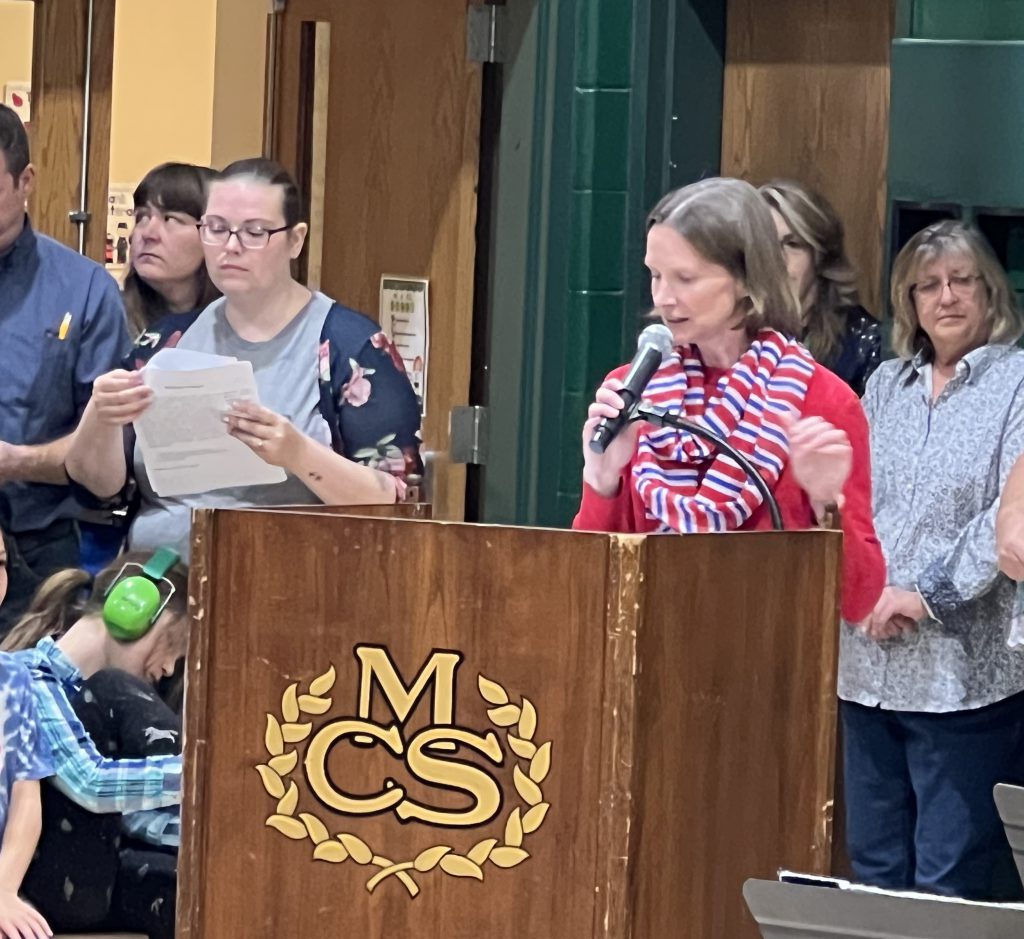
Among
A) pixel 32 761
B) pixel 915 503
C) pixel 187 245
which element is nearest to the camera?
pixel 32 761

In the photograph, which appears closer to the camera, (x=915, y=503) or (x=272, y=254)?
(x=272, y=254)

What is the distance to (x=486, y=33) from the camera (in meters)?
4.25

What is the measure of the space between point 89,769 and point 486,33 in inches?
75.7

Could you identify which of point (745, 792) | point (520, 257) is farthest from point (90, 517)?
point (745, 792)

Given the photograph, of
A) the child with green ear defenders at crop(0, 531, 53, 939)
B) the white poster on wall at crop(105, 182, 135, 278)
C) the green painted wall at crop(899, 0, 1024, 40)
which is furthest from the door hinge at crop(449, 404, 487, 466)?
the white poster on wall at crop(105, 182, 135, 278)

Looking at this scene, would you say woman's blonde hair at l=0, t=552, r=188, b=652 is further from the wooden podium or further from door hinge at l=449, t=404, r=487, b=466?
the wooden podium

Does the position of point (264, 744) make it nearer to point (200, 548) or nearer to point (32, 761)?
point (200, 548)

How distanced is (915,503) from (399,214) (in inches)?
61.9

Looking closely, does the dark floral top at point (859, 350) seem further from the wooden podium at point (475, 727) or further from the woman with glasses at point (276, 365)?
the wooden podium at point (475, 727)

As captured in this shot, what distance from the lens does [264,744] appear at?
205 cm

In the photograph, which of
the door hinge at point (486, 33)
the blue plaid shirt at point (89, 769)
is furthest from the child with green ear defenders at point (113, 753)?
the door hinge at point (486, 33)

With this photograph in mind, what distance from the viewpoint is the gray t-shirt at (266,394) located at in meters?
3.16

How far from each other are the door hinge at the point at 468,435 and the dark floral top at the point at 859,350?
35.1 inches

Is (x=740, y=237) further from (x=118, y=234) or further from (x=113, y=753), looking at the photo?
(x=118, y=234)
